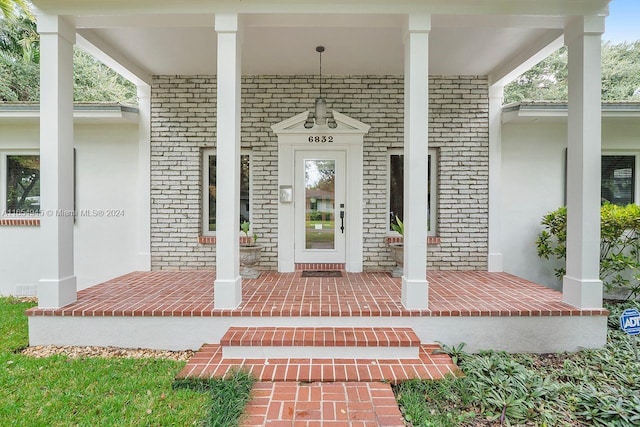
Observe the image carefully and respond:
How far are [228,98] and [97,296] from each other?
2.66 metres

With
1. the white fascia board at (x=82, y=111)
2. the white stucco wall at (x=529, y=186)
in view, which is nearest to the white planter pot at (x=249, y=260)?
the white fascia board at (x=82, y=111)

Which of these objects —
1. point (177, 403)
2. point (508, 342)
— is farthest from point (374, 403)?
point (508, 342)

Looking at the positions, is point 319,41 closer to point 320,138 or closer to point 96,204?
point 320,138

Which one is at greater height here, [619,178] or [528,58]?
[528,58]

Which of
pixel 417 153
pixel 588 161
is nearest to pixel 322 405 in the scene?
pixel 417 153

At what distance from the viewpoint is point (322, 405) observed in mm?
2396

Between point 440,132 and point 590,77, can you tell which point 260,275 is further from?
point 590,77

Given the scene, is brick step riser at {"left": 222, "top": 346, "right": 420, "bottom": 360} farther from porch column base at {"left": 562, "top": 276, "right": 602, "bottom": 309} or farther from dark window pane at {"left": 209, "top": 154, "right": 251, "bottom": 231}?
dark window pane at {"left": 209, "top": 154, "right": 251, "bottom": 231}

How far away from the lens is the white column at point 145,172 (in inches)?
215

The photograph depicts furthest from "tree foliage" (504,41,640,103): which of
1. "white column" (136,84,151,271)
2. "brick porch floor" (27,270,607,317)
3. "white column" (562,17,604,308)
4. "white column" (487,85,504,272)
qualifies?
"white column" (136,84,151,271)

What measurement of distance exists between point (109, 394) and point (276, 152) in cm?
381

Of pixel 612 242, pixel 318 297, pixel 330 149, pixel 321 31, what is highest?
pixel 321 31

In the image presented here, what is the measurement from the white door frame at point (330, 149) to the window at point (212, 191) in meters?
0.59

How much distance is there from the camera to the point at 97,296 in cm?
387
